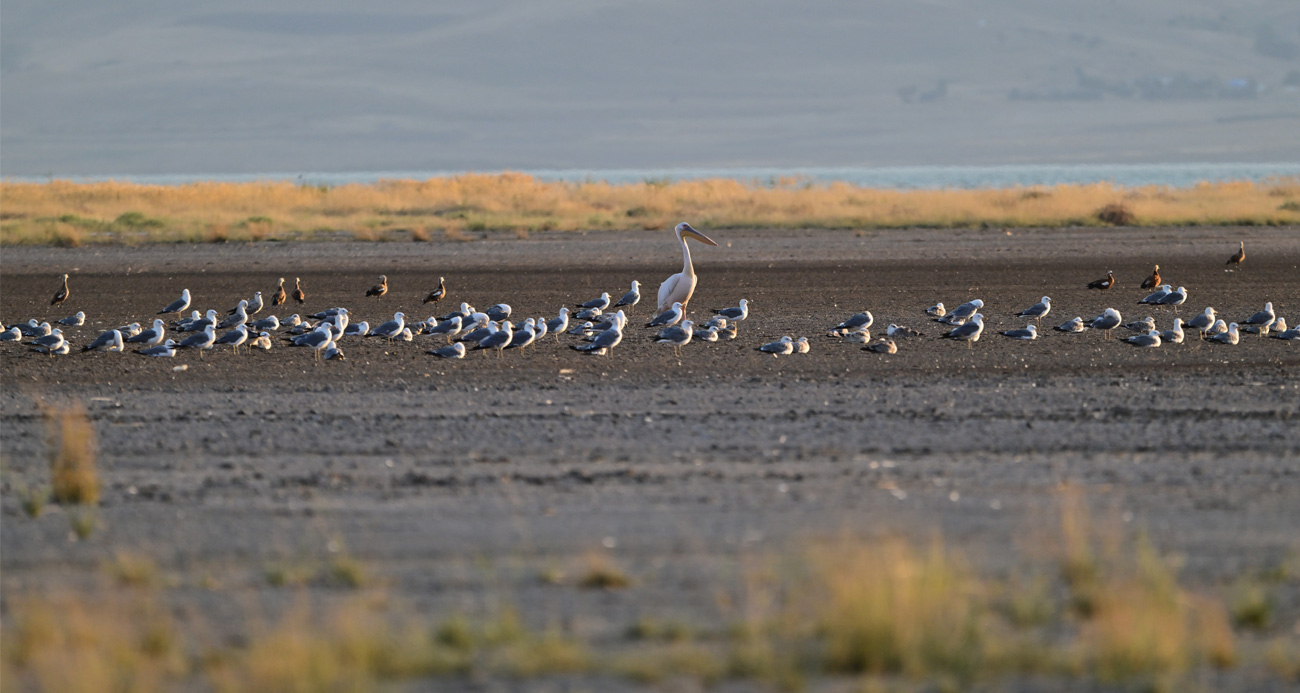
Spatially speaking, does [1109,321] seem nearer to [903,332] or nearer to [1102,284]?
[903,332]

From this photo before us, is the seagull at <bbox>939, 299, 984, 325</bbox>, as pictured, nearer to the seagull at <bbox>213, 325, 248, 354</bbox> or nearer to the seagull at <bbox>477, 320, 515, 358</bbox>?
the seagull at <bbox>477, 320, 515, 358</bbox>

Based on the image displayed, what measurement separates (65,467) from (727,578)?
14.2 feet

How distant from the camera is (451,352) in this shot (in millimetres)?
14844

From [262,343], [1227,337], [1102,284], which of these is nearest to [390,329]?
[262,343]

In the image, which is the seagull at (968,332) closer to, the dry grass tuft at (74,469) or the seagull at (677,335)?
the seagull at (677,335)

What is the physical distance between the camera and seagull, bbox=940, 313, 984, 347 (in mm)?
15578

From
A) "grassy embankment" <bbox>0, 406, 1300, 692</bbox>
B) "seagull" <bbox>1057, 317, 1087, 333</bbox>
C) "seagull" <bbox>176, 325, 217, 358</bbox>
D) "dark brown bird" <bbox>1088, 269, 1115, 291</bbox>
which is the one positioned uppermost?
"dark brown bird" <bbox>1088, 269, 1115, 291</bbox>

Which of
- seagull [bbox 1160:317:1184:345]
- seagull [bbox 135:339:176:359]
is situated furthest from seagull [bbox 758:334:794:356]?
seagull [bbox 135:339:176:359]

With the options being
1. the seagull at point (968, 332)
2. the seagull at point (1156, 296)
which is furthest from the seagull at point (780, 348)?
the seagull at point (1156, 296)

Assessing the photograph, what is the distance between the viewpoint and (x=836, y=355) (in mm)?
14961

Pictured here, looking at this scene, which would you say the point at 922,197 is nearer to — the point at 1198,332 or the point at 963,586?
the point at 1198,332

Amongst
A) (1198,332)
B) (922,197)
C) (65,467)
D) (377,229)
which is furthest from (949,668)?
(922,197)

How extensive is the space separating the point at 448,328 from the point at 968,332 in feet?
20.1

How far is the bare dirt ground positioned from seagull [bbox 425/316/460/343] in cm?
26
